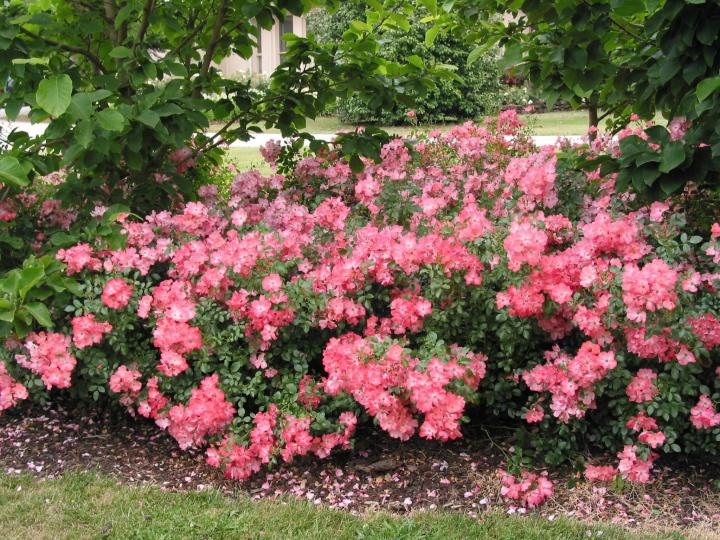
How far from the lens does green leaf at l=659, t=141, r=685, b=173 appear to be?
301 centimetres

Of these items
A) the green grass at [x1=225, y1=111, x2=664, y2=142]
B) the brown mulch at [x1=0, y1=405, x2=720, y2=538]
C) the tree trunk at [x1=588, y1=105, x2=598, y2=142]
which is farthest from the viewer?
the green grass at [x1=225, y1=111, x2=664, y2=142]

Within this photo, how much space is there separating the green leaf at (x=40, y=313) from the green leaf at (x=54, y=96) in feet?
2.41

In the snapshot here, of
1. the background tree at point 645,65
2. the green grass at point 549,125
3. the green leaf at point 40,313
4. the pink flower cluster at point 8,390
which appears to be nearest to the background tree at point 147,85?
the green leaf at point 40,313

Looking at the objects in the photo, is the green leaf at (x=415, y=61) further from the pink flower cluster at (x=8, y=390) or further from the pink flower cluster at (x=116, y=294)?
the pink flower cluster at (x=8, y=390)

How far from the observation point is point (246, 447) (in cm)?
304

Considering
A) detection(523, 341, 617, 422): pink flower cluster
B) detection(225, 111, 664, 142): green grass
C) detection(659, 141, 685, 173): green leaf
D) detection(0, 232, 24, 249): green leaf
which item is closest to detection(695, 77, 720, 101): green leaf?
detection(659, 141, 685, 173): green leaf

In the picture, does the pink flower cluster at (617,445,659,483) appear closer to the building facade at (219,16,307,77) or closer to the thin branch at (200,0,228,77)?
the thin branch at (200,0,228,77)

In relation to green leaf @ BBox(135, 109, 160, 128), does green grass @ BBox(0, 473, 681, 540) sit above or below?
below

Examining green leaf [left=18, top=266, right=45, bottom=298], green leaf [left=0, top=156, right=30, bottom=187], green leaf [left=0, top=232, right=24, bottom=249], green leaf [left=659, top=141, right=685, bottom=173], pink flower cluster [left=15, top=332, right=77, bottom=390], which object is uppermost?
green leaf [left=0, top=156, right=30, bottom=187]

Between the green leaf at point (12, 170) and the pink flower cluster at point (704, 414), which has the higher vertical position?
the green leaf at point (12, 170)

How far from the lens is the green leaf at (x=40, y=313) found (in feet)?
9.44

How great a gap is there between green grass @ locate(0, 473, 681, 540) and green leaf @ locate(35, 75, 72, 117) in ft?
4.84

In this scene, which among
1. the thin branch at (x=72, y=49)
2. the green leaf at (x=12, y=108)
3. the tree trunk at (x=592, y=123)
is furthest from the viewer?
the tree trunk at (x=592, y=123)

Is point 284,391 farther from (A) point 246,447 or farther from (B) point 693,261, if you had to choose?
(B) point 693,261
